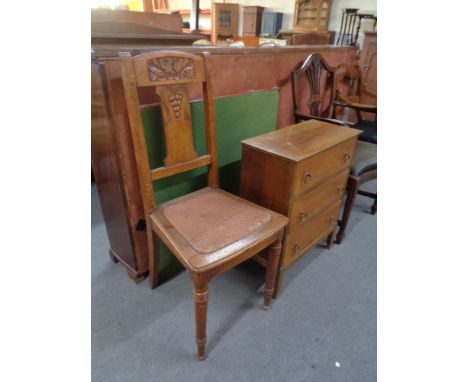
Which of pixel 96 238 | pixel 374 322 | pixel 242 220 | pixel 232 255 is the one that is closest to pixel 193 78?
pixel 242 220

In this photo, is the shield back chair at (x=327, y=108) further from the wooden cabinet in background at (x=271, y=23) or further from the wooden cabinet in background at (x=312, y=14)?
the wooden cabinet in background at (x=271, y=23)

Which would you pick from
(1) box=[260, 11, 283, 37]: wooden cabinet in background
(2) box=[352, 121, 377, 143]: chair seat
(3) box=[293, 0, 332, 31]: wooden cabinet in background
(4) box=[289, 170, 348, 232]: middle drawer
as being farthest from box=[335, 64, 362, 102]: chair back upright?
(1) box=[260, 11, 283, 37]: wooden cabinet in background

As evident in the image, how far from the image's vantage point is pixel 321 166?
4.09 ft

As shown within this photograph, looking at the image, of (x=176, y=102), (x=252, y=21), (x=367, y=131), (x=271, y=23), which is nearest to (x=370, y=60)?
(x=367, y=131)

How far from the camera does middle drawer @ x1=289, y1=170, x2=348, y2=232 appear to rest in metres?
1.24

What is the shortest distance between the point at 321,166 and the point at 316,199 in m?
0.17

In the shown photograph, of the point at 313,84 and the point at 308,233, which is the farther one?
the point at 313,84

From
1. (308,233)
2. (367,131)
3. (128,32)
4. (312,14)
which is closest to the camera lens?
(308,233)

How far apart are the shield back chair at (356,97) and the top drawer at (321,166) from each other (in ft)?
2.25

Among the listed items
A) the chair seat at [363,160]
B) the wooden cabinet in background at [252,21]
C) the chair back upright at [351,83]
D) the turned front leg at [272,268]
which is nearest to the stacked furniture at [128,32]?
the turned front leg at [272,268]

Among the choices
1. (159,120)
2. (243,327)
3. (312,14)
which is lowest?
(243,327)

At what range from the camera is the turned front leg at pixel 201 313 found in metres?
0.97

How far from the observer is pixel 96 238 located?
68.8 inches

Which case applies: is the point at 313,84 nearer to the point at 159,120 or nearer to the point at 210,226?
the point at 159,120
